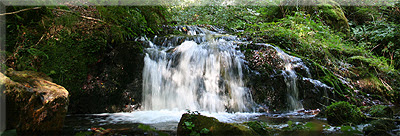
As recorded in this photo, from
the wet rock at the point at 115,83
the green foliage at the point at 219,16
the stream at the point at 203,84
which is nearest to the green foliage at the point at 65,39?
the wet rock at the point at 115,83

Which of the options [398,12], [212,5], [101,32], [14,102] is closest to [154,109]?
[101,32]

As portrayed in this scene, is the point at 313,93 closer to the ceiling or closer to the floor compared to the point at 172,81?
closer to the floor

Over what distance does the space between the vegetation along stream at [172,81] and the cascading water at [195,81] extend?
24 millimetres

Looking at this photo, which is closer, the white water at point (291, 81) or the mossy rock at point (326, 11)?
the white water at point (291, 81)

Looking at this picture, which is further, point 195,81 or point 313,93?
point 313,93

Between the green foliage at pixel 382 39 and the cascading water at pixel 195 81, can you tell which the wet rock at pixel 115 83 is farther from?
the green foliage at pixel 382 39

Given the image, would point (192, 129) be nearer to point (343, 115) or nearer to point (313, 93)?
point (343, 115)

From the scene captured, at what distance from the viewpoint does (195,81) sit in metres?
5.09

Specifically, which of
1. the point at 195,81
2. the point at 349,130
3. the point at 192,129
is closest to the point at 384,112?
the point at 349,130

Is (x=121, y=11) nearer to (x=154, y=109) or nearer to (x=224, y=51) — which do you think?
(x=154, y=109)

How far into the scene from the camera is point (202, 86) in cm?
502

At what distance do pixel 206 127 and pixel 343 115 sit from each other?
2555 millimetres

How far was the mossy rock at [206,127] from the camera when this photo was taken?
2.39m

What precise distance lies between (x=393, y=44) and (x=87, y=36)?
33.8ft
